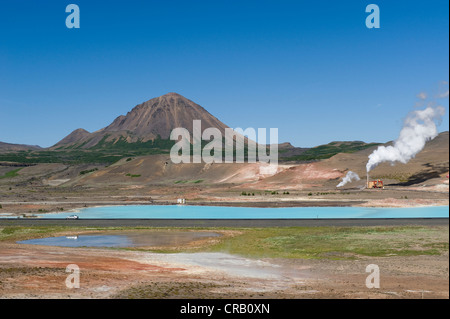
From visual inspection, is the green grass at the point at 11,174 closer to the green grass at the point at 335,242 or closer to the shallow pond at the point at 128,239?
the shallow pond at the point at 128,239

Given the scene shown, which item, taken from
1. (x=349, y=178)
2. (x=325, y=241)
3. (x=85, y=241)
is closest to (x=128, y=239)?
(x=85, y=241)

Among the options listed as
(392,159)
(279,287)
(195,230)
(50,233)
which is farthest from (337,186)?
(279,287)

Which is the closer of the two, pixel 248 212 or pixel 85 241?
pixel 85 241

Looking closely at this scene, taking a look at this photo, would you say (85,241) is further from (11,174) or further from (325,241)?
(11,174)

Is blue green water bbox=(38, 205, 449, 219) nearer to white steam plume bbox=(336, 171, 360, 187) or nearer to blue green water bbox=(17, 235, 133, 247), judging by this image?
blue green water bbox=(17, 235, 133, 247)

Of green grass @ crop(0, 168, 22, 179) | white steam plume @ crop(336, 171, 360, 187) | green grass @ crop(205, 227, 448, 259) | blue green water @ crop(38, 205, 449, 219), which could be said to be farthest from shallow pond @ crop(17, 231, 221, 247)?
green grass @ crop(0, 168, 22, 179)

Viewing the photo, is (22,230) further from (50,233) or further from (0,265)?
(0,265)

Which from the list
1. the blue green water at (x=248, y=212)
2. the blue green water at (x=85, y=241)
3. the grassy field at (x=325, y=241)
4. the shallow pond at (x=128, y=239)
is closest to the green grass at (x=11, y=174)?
the blue green water at (x=248, y=212)
